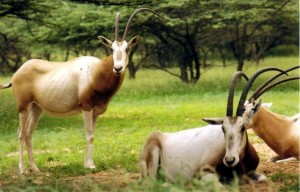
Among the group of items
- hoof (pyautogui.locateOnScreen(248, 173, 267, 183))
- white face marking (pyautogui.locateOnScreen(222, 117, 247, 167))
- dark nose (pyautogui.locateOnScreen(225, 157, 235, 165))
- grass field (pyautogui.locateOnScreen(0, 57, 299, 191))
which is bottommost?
grass field (pyautogui.locateOnScreen(0, 57, 299, 191))

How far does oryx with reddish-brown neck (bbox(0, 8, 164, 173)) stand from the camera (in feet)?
25.5

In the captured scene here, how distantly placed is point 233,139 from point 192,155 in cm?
62

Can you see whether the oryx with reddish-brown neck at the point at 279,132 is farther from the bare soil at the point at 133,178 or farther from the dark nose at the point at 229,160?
the dark nose at the point at 229,160

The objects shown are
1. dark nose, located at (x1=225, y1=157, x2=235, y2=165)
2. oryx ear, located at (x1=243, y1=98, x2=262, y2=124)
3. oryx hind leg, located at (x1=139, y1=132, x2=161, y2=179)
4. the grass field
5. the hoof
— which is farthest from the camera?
the grass field

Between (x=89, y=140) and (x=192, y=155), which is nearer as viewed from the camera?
(x=192, y=155)

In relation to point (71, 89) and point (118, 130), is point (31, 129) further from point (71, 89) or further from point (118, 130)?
point (118, 130)

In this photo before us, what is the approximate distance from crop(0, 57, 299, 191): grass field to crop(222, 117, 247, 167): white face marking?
0.26 m

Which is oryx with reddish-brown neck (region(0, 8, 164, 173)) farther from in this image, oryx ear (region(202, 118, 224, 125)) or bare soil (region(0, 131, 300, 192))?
oryx ear (region(202, 118, 224, 125))

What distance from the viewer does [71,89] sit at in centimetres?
783

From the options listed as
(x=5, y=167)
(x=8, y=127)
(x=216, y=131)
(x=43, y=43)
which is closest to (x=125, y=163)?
(x=5, y=167)

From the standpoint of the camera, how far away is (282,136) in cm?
758

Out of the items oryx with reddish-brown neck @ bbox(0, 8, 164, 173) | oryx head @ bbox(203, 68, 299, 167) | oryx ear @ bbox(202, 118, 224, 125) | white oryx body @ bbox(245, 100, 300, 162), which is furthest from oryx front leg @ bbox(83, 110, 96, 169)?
oryx head @ bbox(203, 68, 299, 167)

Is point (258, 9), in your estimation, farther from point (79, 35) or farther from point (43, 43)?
point (43, 43)

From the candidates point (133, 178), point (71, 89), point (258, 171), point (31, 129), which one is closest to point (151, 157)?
point (133, 178)
